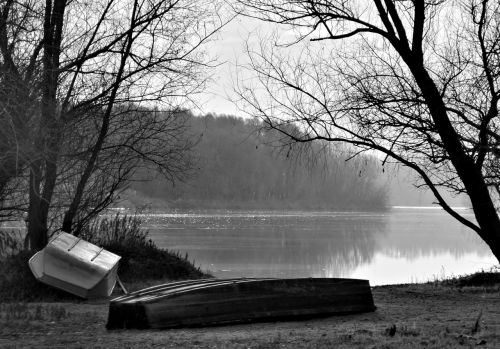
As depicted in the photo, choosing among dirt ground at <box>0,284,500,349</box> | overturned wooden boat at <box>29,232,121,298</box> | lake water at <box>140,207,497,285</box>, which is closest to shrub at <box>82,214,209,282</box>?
overturned wooden boat at <box>29,232,121,298</box>

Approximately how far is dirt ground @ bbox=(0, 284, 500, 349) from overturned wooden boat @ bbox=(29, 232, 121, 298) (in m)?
2.07

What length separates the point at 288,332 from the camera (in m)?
6.75

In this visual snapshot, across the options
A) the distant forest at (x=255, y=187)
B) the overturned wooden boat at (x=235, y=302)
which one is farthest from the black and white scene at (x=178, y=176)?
the distant forest at (x=255, y=187)

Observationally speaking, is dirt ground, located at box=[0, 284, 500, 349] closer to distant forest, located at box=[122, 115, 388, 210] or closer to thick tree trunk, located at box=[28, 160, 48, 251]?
thick tree trunk, located at box=[28, 160, 48, 251]

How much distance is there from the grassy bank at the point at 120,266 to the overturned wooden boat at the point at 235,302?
13.6 ft

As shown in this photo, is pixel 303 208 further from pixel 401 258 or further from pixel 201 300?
pixel 201 300

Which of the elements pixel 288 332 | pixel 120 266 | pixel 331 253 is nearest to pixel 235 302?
pixel 288 332

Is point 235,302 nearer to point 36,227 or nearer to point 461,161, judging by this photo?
point 461,161

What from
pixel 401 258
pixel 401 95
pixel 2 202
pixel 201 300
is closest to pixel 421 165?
pixel 401 95

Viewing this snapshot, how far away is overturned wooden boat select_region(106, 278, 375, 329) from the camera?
7059 millimetres

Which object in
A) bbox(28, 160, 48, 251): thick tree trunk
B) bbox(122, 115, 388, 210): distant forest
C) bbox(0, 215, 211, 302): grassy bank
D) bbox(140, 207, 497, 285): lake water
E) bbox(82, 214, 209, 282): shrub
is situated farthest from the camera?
bbox(122, 115, 388, 210): distant forest

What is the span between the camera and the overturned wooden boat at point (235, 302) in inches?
278

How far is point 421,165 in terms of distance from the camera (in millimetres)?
11203

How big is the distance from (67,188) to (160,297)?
8.37 m
